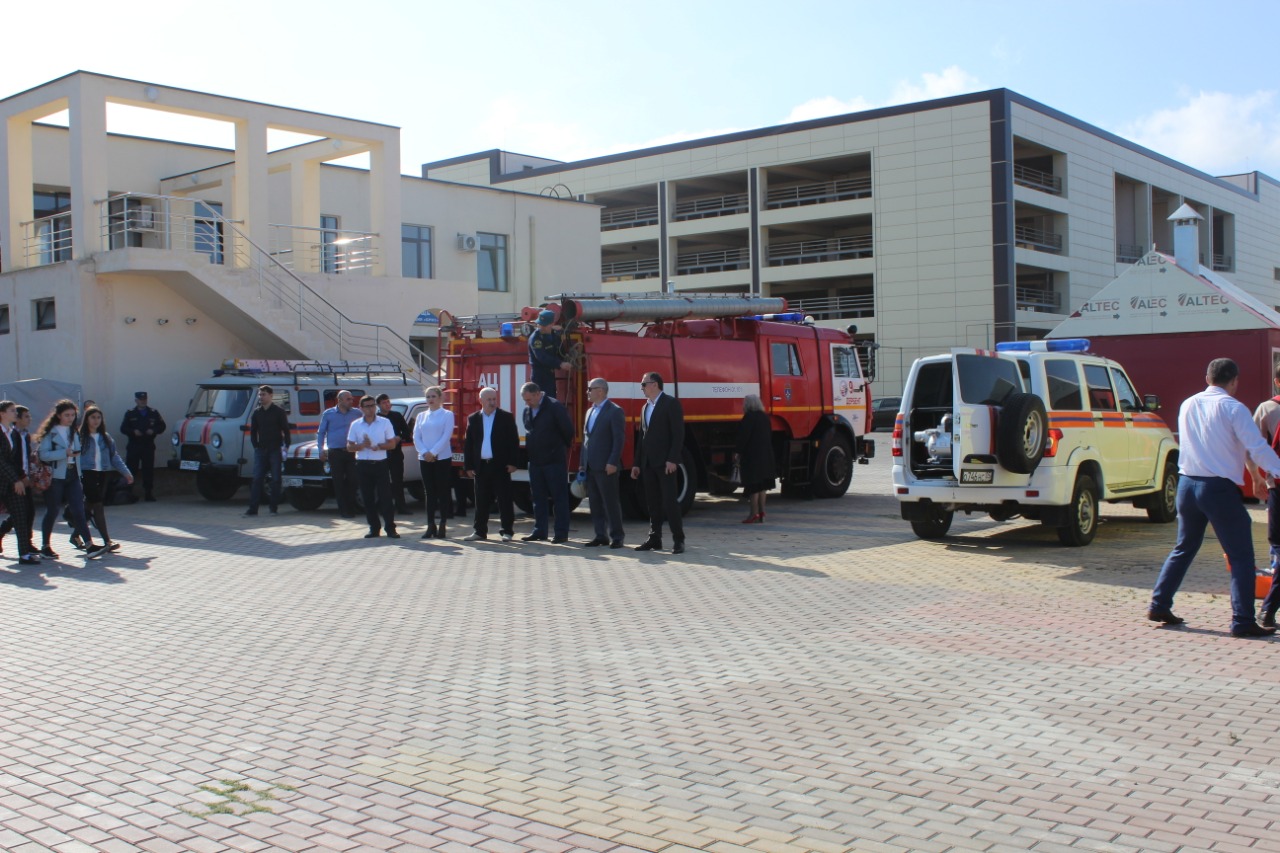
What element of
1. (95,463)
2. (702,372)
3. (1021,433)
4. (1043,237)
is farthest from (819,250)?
(95,463)

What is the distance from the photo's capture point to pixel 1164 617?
820 centimetres

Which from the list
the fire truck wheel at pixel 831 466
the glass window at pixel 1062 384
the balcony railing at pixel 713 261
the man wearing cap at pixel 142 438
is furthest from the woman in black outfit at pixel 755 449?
the balcony railing at pixel 713 261

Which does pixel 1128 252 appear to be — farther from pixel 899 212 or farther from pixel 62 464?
pixel 62 464

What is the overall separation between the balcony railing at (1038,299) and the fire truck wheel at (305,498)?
43.5m

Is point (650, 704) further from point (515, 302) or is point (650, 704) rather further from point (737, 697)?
point (515, 302)

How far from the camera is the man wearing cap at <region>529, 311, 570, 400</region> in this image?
1488 centimetres

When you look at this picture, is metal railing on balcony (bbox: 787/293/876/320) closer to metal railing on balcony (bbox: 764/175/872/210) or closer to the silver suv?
metal railing on balcony (bbox: 764/175/872/210)

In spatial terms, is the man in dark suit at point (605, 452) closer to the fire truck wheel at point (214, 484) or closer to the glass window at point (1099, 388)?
the glass window at point (1099, 388)

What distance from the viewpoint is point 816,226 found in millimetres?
59719

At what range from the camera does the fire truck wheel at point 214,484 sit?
19.8 metres

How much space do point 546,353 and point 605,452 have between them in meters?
2.35

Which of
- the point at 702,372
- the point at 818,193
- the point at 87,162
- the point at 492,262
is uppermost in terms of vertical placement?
the point at 818,193

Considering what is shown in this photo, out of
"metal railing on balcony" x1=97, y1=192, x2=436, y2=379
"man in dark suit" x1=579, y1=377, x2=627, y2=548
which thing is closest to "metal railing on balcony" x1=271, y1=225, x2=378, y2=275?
"metal railing on balcony" x1=97, y1=192, x2=436, y2=379

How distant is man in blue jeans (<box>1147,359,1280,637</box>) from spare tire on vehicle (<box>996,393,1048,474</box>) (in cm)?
354
